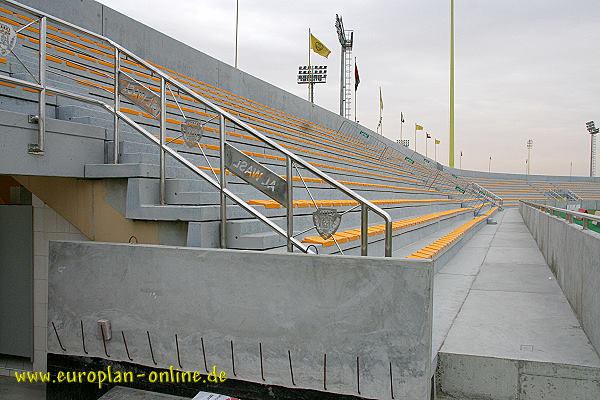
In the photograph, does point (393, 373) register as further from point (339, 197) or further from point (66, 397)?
point (339, 197)

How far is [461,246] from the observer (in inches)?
405

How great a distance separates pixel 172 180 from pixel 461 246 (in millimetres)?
7804

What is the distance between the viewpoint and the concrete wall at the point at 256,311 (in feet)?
9.57

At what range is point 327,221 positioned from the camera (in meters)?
3.33

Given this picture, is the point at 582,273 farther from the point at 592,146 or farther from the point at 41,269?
the point at 592,146

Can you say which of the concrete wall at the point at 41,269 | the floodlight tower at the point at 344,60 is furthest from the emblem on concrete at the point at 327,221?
the floodlight tower at the point at 344,60

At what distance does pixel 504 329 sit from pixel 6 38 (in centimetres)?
439

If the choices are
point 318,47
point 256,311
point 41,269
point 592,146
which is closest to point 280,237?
point 256,311

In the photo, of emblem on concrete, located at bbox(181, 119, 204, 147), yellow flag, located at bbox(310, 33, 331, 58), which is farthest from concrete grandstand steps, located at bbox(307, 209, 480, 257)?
yellow flag, located at bbox(310, 33, 331, 58)

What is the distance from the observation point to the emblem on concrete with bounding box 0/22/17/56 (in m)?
3.37

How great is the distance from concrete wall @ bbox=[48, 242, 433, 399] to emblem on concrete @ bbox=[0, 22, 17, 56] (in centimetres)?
148

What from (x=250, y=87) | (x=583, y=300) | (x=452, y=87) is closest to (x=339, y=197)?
(x=583, y=300)

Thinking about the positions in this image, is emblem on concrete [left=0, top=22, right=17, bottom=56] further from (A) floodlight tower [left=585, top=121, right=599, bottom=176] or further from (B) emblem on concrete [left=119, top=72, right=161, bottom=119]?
(A) floodlight tower [left=585, top=121, right=599, bottom=176]

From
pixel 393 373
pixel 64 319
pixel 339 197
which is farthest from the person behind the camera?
pixel 339 197
